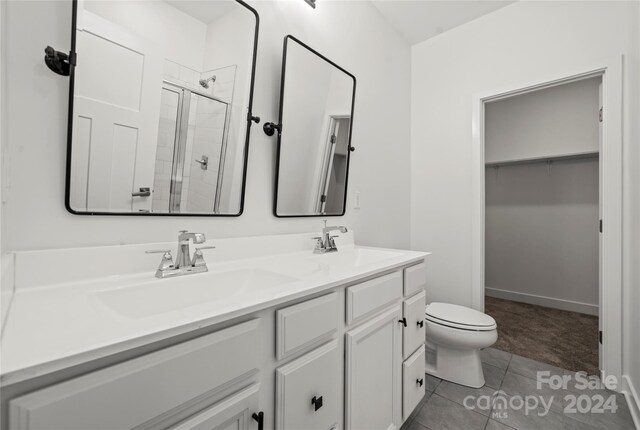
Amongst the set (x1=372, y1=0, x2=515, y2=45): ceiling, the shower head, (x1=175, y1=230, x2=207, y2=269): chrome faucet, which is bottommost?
(x1=175, y1=230, x2=207, y2=269): chrome faucet

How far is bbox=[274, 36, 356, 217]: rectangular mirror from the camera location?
1.39 meters

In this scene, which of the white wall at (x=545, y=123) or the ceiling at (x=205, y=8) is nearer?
the ceiling at (x=205, y=8)

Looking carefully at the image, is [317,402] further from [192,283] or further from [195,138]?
[195,138]

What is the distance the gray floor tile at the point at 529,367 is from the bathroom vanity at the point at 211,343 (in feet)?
3.51

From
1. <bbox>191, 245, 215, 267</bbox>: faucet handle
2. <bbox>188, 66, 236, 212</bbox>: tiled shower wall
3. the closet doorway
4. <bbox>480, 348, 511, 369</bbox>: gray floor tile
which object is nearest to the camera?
<bbox>191, 245, 215, 267</bbox>: faucet handle

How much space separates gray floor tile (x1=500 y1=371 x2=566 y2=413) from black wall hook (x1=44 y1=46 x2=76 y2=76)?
8.17 ft

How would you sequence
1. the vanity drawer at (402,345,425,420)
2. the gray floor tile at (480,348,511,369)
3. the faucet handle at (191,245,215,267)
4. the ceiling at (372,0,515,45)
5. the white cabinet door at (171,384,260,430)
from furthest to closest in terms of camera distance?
1. the ceiling at (372,0,515,45)
2. the gray floor tile at (480,348,511,369)
3. the vanity drawer at (402,345,425,420)
4. the faucet handle at (191,245,215,267)
5. the white cabinet door at (171,384,260,430)

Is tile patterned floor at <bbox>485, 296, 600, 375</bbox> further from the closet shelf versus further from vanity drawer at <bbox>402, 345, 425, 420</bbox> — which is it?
the closet shelf

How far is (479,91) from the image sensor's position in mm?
2213

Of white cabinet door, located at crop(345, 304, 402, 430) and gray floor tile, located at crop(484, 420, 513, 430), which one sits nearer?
white cabinet door, located at crop(345, 304, 402, 430)

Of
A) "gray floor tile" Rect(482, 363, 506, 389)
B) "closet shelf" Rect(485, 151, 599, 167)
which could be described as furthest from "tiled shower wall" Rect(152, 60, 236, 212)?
"closet shelf" Rect(485, 151, 599, 167)

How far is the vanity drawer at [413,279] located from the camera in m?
1.29

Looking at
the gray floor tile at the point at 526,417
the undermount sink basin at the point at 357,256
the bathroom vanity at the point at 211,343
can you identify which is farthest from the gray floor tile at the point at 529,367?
the undermount sink basin at the point at 357,256

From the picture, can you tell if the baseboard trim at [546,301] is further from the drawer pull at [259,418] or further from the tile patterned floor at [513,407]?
the drawer pull at [259,418]
